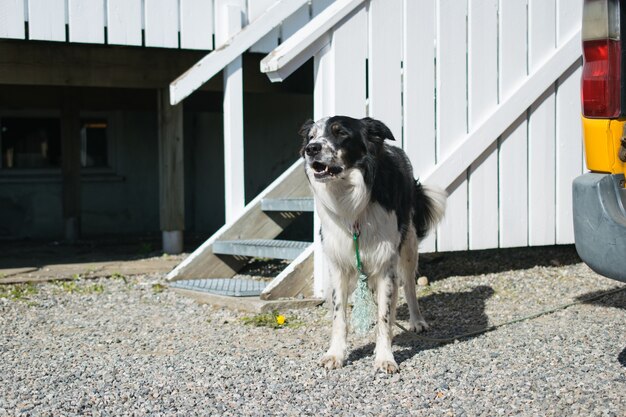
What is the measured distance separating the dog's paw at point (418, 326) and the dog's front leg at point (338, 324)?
2.52 ft

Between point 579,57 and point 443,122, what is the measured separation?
4.20 feet

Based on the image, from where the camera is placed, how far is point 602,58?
367cm

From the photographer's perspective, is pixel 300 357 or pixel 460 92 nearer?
pixel 300 357

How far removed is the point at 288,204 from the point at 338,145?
101 inches

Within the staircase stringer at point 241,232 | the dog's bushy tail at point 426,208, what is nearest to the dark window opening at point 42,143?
the staircase stringer at point 241,232

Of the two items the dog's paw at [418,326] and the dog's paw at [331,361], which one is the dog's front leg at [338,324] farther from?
the dog's paw at [418,326]

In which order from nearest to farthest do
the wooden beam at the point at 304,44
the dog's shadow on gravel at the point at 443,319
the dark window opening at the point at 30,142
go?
the dog's shadow on gravel at the point at 443,319
the wooden beam at the point at 304,44
the dark window opening at the point at 30,142

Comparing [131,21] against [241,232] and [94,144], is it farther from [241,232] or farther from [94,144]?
[94,144]

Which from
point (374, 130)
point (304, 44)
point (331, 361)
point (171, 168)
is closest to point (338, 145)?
point (374, 130)

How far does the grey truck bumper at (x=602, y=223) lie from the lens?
3.51 m

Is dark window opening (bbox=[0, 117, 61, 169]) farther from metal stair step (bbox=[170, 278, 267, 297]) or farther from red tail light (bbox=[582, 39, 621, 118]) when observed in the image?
red tail light (bbox=[582, 39, 621, 118])

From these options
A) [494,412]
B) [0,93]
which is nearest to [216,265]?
[494,412]

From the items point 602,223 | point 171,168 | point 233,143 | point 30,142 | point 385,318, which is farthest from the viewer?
point 30,142

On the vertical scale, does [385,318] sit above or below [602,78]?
below
